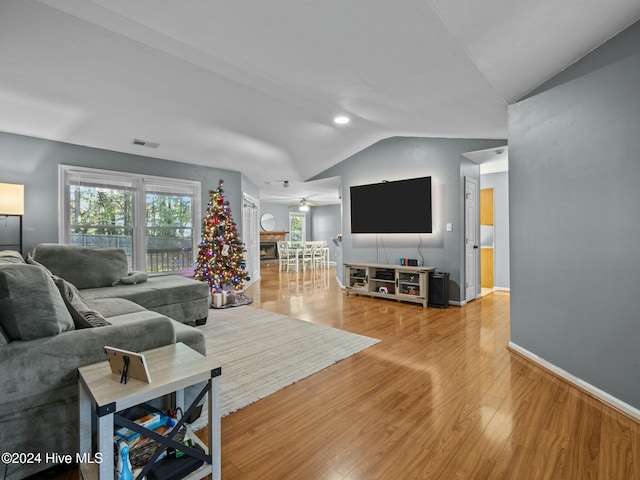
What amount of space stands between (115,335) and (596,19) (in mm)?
3399

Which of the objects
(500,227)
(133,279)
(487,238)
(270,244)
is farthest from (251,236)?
(500,227)

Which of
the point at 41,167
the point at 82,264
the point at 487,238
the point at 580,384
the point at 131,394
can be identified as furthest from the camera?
the point at 487,238

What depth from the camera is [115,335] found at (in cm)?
162

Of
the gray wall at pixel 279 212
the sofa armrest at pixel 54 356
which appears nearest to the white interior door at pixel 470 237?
the sofa armrest at pixel 54 356

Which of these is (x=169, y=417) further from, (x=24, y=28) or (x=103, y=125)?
(x=103, y=125)

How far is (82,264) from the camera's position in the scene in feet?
12.3

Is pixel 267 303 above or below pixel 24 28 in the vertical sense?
below

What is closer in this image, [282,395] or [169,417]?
[169,417]

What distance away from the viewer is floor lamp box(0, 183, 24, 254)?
3473 mm

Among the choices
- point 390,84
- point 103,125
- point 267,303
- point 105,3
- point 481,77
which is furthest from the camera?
point 267,303

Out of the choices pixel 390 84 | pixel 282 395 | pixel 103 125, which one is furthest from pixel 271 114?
pixel 282 395

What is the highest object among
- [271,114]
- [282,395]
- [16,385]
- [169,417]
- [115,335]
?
[271,114]

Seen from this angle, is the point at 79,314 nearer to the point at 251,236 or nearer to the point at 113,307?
the point at 113,307

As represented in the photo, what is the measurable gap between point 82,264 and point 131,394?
11.0 ft
